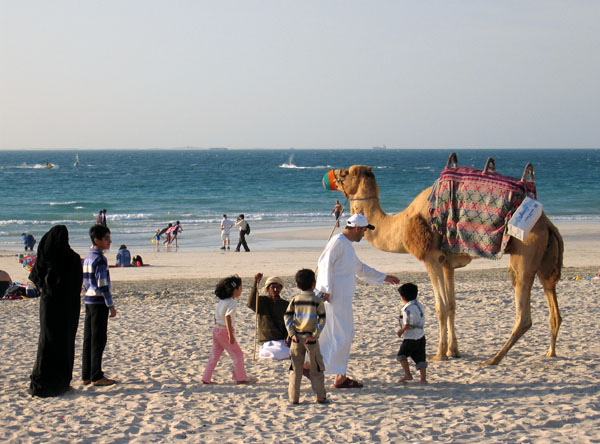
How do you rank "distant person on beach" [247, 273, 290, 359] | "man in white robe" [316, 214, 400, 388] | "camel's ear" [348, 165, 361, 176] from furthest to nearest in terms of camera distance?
"camel's ear" [348, 165, 361, 176]
"distant person on beach" [247, 273, 290, 359]
"man in white robe" [316, 214, 400, 388]

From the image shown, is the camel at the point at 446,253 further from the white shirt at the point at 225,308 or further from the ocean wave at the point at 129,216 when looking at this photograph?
the ocean wave at the point at 129,216

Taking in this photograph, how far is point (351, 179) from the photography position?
30.9ft

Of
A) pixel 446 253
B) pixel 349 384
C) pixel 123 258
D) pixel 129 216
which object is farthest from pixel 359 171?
pixel 129 216

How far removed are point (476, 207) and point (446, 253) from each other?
0.79 m

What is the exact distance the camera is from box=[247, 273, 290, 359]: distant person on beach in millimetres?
8836

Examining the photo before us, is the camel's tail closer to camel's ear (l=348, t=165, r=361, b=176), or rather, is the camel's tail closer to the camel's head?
the camel's head

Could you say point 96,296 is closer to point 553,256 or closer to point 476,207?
point 476,207

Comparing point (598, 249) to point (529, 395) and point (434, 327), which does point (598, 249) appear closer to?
point (434, 327)

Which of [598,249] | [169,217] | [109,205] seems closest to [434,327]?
[598,249]

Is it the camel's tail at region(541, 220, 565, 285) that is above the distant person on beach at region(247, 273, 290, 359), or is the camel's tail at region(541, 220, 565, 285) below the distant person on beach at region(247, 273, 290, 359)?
above

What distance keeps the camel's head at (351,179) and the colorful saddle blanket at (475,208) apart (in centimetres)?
105

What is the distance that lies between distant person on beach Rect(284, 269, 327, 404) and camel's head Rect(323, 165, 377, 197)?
9.04ft

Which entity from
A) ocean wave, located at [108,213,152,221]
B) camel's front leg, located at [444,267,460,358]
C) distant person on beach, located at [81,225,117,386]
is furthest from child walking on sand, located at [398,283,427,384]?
ocean wave, located at [108,213,152,221]

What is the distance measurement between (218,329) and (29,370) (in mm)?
2428
